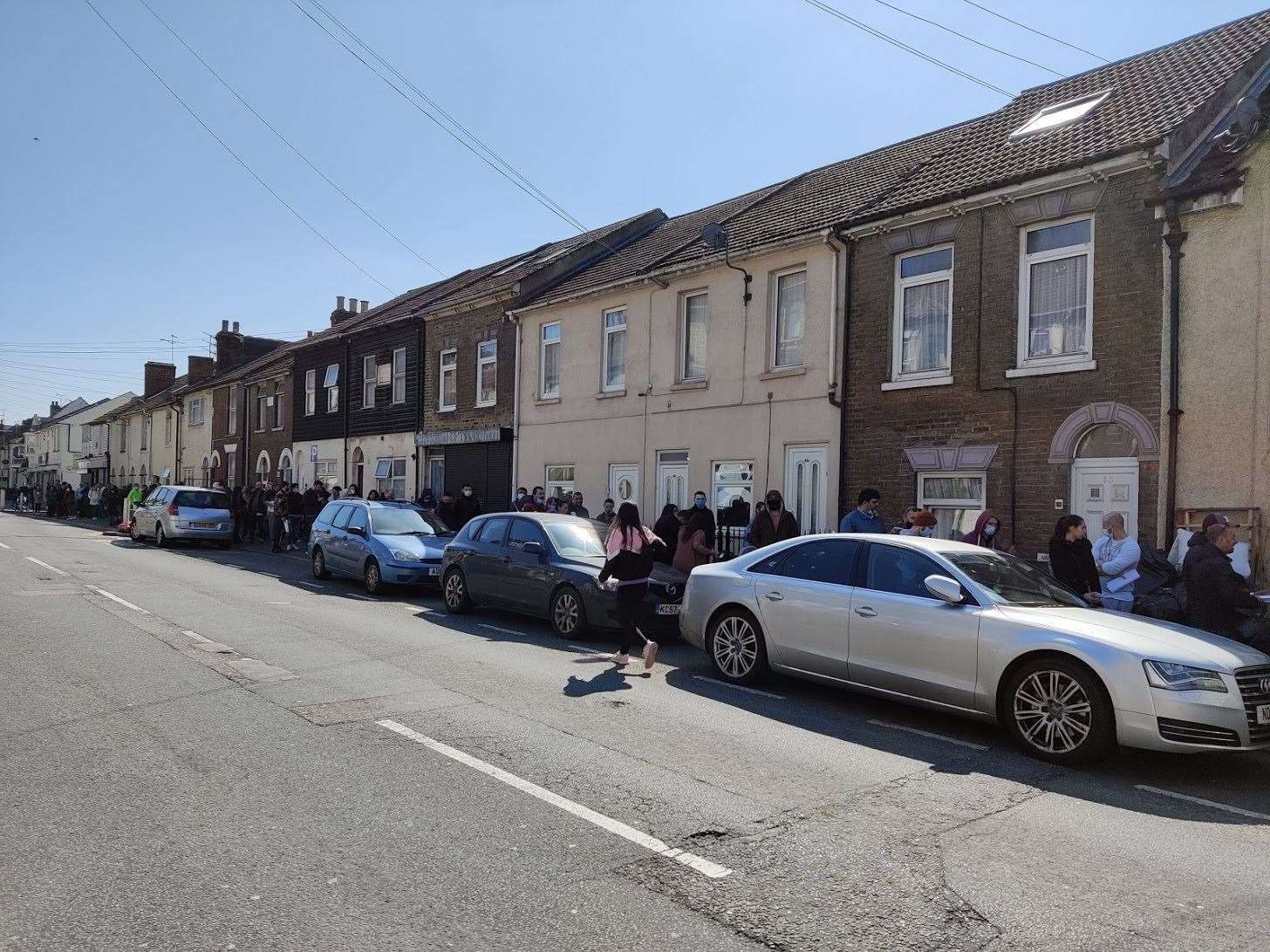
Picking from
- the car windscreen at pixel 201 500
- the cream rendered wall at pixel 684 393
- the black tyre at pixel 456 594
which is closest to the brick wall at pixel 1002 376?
the cream rendered wall at pixel 684 393

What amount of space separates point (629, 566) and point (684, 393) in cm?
873

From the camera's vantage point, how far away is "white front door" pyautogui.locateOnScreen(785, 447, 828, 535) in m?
15.3

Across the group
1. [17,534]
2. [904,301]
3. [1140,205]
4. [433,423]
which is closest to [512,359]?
[433,423]

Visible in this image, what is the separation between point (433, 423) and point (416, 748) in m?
20.6

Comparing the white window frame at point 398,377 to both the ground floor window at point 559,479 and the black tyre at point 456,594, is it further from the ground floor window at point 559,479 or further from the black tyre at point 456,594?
the black tyre at point 456,594

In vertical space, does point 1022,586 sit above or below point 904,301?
below

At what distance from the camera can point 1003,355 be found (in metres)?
12.9

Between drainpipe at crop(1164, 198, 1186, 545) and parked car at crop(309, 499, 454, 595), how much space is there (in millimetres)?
9921

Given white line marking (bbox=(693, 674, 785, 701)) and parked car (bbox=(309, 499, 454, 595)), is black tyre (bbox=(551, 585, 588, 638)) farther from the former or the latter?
parked car (bbox=(309, 499, 454, 595))

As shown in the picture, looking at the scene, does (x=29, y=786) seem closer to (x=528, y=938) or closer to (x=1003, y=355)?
(x=528, y=938)

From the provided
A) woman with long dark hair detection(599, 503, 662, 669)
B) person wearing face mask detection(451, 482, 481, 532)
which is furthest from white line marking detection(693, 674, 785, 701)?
person wearing face mask detection(451, 482, 481, 532)

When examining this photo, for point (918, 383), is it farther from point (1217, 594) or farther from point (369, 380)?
point (369, 380)

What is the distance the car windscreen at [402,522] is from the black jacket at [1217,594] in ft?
37.8

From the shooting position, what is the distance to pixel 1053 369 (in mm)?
12250
